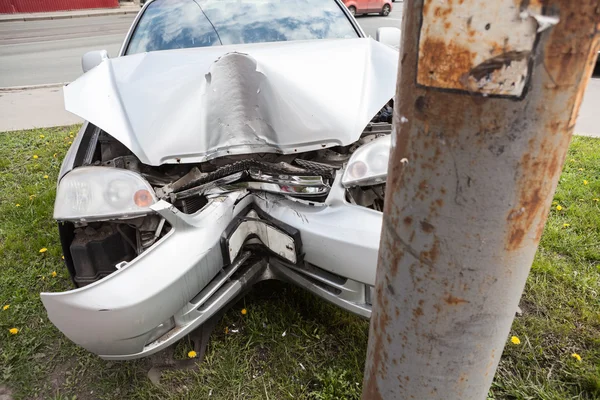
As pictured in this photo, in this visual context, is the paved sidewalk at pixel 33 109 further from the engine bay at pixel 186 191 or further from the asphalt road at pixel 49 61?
the engine bay at pixel 186 191

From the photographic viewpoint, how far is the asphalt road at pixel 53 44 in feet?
28.0

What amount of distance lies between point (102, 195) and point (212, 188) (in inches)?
Result: 18.3

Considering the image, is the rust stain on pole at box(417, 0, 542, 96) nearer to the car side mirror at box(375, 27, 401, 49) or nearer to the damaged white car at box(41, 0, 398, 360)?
the damaged white car at box(41, 0, 398, 360)

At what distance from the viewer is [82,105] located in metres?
2.07

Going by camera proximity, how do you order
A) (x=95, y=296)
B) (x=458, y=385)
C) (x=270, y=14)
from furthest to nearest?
(x=270, y=14) → (x=95, y=296) → (x=458, y=385)

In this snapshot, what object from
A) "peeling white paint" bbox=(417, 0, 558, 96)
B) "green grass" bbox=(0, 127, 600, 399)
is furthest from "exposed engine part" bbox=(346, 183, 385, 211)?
"peeling white paint" bbox=(417, 0, 558, 96)

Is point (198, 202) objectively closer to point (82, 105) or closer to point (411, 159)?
point (82, 105)

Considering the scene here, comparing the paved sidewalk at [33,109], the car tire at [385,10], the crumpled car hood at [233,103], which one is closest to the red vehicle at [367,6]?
the car tire at [385,10]

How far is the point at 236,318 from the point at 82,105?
1350 mm

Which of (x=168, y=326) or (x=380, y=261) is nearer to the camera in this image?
(x=380, y=261)

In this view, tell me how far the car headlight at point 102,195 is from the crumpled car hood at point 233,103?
14cm

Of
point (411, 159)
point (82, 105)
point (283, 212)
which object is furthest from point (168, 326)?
point (411, 159)

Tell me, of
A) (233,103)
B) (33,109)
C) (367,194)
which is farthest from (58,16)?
(367,194)

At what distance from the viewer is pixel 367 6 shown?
55.2 feet
